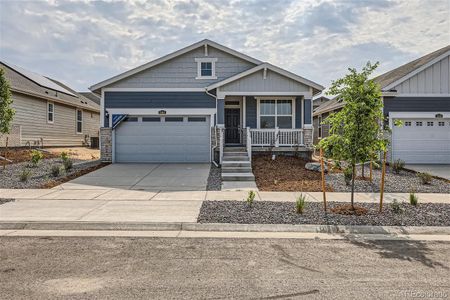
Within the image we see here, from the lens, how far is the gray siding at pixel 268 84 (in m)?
15.4

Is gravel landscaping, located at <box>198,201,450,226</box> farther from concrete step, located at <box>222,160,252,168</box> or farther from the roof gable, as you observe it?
the roof gable

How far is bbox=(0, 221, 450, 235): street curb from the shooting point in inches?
237

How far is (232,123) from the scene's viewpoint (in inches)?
675

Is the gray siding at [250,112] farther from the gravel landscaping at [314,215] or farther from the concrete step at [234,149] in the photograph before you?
the gravel landscaping at [314,215]

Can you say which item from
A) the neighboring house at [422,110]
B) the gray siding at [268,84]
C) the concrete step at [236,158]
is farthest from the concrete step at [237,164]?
the neighboring house at [422,110]

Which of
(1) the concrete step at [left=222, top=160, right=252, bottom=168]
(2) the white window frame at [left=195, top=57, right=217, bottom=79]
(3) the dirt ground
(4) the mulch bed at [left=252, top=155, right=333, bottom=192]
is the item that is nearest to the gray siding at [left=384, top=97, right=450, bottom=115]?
(4) the mulch bed at [left=252, top=155, right=333, bottom=192]

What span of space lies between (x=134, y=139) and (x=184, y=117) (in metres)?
2.67

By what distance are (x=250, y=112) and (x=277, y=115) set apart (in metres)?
1.37

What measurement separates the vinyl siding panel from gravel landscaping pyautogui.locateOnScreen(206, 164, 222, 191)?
1237 centimetres

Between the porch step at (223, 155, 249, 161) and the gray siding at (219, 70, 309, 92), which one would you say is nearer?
the porch step at (223, 155, 249, 161)

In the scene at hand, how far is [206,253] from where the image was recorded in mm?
4785

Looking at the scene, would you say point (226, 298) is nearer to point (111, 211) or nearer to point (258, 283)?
point (258, 283)

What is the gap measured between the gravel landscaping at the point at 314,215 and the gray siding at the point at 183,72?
9.77 meters

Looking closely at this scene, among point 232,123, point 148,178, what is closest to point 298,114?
point 232,123
